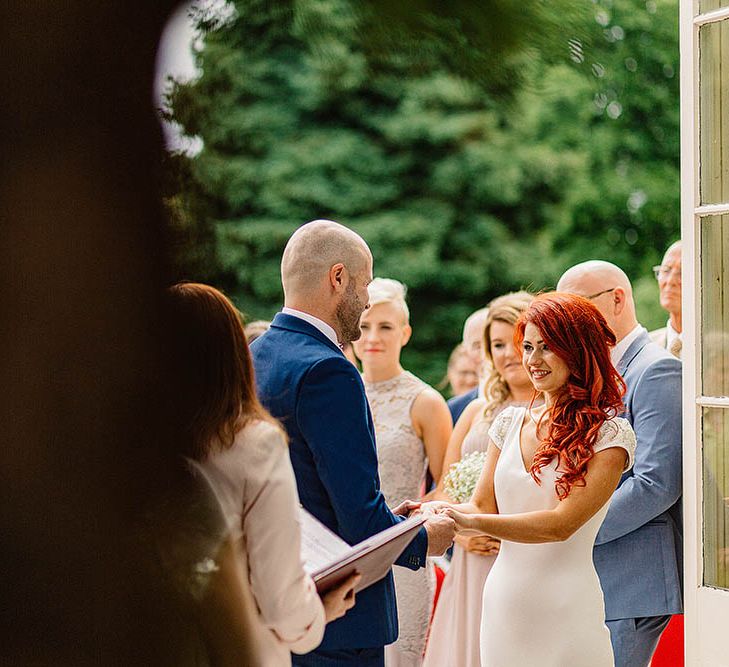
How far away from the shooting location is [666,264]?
12.6 feet

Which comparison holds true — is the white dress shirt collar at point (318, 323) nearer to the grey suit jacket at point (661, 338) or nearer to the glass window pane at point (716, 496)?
the glass window pane at point (716, 496)

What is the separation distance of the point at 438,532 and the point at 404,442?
1.60m

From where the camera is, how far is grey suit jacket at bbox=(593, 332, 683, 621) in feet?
10.4

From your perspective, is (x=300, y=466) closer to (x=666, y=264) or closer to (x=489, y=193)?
(x=666, y=264)

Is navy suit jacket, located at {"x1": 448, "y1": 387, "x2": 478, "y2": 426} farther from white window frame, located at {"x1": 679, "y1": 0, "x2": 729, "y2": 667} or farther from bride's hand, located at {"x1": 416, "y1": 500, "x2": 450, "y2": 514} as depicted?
bride's hand, located at {"x1": 416, "y1": 500, "x2": 450, "y2": 514}

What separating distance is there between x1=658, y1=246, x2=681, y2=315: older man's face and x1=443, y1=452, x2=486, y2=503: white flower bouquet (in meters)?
1.00

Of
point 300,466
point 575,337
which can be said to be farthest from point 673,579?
point 300,466

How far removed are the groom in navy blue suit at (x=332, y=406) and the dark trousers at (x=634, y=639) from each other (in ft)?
3.83

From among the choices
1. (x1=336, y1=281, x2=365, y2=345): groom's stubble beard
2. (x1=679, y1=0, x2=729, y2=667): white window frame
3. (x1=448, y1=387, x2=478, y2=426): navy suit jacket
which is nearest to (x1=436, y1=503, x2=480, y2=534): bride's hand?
(x1=336, y1=281, x2=365, y2=345): groom's stubble beard

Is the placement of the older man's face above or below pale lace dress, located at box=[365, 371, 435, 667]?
above

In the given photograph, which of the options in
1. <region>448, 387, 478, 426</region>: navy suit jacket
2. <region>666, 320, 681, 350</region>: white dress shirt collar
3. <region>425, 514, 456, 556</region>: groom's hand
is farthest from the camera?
<region>448, 387, 478, 426</region>: navy suit jacket

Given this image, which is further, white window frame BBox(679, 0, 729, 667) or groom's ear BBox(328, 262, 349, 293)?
white window frame BBox(679, 0, 729, 667)

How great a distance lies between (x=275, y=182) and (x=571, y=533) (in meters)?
10.2

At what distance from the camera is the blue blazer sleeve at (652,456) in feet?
10.3
